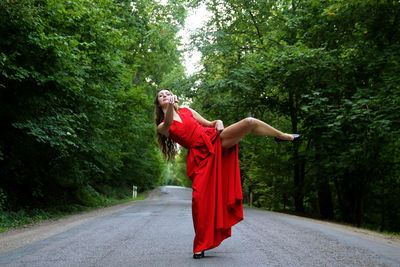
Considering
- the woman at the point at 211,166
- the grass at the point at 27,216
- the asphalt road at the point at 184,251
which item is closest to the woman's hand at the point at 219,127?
the woman at the point at 211,166

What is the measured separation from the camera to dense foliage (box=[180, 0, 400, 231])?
385 inches

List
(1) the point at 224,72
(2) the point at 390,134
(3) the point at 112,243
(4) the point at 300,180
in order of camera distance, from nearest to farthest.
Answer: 1. (3) the point at 112,243
2. (2) the point at 390,134
3. (4) the point at 300,180
4. (1) the point at 224,72

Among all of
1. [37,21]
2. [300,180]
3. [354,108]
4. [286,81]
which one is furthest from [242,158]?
[37,21]

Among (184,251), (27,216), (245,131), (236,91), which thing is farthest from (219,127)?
(236,91)

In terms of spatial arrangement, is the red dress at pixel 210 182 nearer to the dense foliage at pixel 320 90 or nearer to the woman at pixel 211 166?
the woman at pixel 211 166

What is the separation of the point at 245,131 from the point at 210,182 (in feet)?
2.45

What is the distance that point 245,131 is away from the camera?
12.7 feet

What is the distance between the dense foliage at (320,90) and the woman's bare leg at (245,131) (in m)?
5.50

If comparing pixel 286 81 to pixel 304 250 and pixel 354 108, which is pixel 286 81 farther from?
pixel 304 250

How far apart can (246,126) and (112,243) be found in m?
2.72

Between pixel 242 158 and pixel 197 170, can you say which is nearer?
pixel 197 170

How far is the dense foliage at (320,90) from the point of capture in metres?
9.78

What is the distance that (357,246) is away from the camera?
501cm

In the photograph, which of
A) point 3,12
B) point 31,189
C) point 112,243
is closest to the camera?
point 112,243
